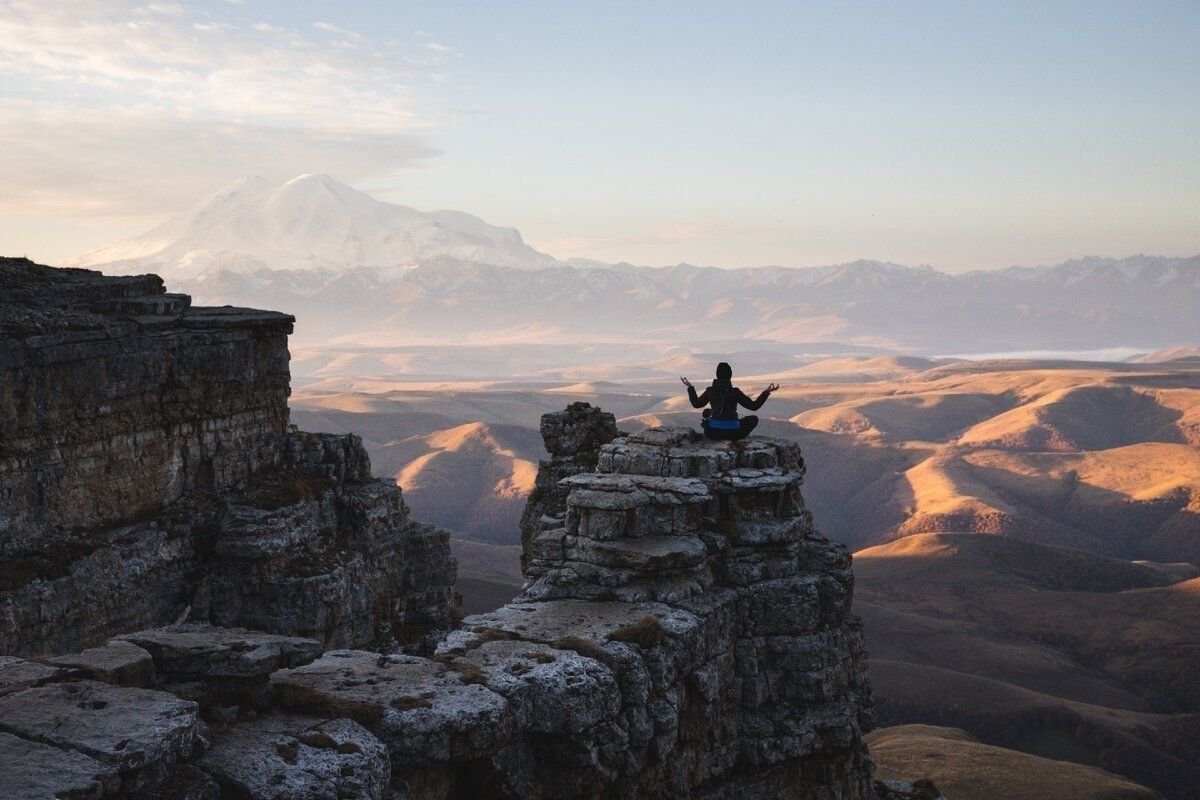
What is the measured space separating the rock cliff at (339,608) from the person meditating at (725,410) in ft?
1.86

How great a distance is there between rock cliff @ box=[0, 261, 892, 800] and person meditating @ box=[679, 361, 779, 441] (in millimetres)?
568

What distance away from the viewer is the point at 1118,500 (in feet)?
353

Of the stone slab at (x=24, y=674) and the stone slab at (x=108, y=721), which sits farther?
the stone slab at (x=24, y=674)

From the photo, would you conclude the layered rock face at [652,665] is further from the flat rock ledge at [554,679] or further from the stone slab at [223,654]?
the stone slab at [223,654]

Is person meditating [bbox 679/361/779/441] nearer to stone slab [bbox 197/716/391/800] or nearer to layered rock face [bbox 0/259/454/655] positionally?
layered rock face [bbox 0/259/454/655]

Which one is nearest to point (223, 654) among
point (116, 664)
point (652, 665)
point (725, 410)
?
point (116, 664)

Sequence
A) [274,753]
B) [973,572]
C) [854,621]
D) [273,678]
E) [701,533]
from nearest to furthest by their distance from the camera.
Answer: [274,753] → [273,678] → [701,533] → [854,621] → [973,572]

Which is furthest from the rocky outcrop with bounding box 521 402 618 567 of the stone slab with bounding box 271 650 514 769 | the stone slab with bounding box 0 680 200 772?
the stone slab with bounding box 0 680 200 772

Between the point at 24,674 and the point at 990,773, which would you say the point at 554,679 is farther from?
the point at 990,773

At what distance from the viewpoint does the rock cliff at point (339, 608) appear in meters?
10.6

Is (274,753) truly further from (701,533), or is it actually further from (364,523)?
(364,523)

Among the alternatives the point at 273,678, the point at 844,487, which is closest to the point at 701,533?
the point at 273,678

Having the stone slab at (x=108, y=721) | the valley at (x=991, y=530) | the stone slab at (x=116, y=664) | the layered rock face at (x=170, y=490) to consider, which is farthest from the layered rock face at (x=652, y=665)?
the valley at (x=991, y=530)

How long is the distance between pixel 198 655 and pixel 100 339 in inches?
424
